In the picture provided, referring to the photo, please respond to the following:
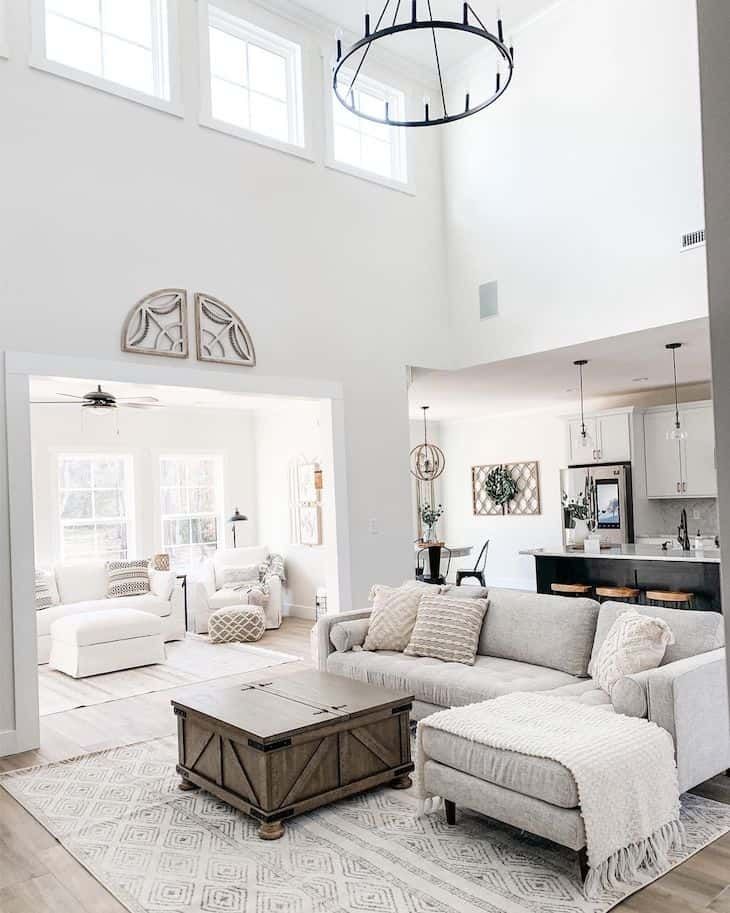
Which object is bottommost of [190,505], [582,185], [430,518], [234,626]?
Answer: [234,626]

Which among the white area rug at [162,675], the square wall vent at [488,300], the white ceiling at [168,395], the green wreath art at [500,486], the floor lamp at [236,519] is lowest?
the white area rug at [162,675]

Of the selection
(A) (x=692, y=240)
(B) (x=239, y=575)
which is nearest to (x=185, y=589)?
(B) (x=239, y=575)

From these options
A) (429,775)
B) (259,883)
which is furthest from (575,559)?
(259,883)

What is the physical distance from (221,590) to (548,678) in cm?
508

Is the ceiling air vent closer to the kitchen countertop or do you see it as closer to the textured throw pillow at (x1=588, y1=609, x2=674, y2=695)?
the kitchen countertop

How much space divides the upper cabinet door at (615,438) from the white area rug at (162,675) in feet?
15.2

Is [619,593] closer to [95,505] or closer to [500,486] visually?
[500,486]

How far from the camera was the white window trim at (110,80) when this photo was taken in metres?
4.80

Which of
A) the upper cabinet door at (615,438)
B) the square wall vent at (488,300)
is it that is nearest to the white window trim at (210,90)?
the square wall vent at (488,300)

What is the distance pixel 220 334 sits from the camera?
5578 mm

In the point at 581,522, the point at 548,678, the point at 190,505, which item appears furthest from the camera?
the point at 581,522

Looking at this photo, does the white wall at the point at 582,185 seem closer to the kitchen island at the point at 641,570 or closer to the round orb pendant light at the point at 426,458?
the kitchen island at the point at 641,570

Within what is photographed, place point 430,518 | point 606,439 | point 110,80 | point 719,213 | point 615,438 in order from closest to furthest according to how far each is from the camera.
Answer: point 719,213 < point 110,80 < point 615,438 < point 606,439 < point 430,518

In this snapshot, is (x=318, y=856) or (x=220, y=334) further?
(x=220, y=334)
